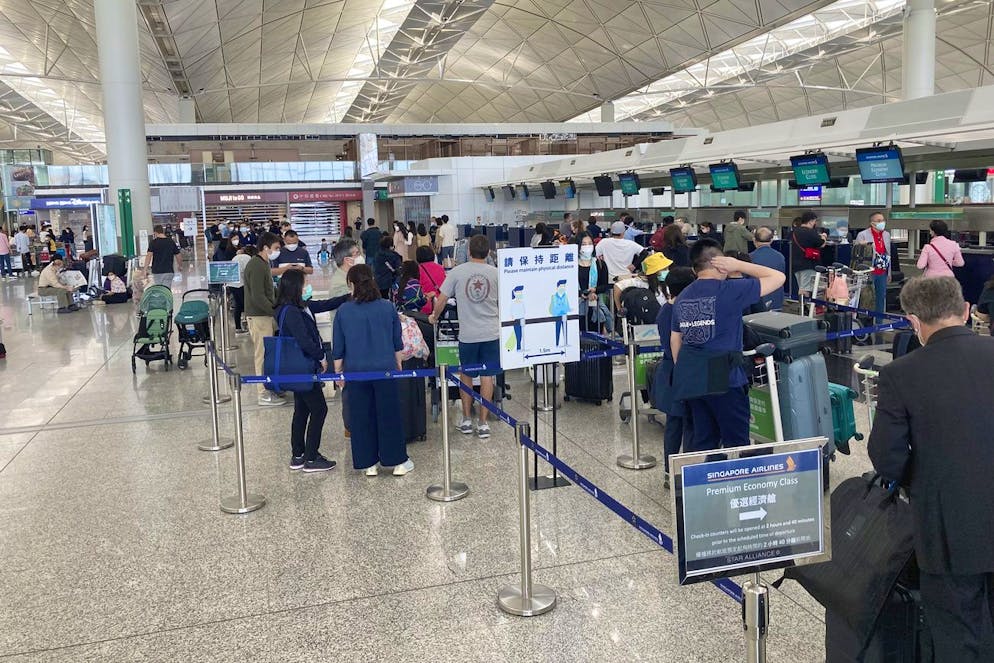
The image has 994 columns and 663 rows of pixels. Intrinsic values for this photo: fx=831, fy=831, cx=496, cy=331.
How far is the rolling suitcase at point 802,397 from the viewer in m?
5.51

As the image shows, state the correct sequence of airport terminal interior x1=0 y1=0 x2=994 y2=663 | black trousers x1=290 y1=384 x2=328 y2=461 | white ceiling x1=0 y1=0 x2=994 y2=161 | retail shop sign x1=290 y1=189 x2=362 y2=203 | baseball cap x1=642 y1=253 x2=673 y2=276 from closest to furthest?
airport terminal interior x1=0 y1=0 x2=994 y2=663
black trousers x1=290 y1=384 x2=328 y2=461
baseball cap x1=642 y1=253 x2=673 y2=276
white ceiling x1=0 y1=0 x2=994 y2=161
retail shop sign x1=290 y1=189 x2=362 y2=203

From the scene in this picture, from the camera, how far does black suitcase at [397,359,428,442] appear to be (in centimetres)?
742

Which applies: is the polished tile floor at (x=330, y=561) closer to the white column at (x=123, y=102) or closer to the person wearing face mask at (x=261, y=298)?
the person wearing face mask at (x=261, y=298)

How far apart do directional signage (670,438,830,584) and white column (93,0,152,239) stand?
2021cm

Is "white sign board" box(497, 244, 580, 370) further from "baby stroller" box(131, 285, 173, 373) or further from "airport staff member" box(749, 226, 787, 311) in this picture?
"baby stroller" box(131, 285, 173, 373)

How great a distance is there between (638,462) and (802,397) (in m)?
1.45

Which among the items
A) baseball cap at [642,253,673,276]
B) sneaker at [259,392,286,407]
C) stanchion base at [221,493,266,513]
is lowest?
stanchion base at [221,493,266,513]

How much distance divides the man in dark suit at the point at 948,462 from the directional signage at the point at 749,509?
1.37 ft

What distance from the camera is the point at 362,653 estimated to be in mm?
3840

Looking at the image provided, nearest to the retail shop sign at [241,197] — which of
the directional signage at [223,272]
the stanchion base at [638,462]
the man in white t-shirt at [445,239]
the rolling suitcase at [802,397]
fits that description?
the man in white t-shirt at [445,239]

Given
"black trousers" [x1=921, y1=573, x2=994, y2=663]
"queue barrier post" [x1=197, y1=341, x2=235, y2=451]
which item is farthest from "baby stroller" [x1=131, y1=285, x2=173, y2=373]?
"black trousers" [x1=921, y1=573, x2=994, y2=663]

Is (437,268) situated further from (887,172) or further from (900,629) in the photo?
(887,172)

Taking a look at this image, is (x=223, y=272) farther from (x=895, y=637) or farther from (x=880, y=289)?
(x=895, y=637)

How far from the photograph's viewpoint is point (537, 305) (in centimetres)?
558
